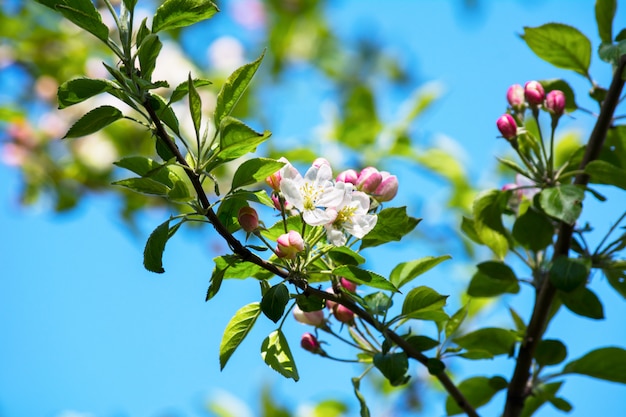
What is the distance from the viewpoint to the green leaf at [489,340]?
1.10 metres

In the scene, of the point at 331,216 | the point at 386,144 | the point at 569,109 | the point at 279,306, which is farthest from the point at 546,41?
the point at 386,144

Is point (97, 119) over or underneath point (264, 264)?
over

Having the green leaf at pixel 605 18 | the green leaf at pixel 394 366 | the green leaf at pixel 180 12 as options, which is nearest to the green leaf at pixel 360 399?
the green leaf at pixel 394 366

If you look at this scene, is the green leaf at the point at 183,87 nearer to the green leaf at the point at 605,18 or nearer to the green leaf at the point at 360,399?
the green leaf at the point at 360,399

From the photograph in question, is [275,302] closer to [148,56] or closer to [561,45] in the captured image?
[148,56]

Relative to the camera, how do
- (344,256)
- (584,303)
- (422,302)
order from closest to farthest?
(344,256)
(422,302)
(584,303)

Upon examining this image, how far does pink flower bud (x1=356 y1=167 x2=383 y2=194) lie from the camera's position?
3.20 feet

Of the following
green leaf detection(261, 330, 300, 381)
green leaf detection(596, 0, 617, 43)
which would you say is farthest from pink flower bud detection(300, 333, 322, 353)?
green leaf detection(596, 0, 617, 43)

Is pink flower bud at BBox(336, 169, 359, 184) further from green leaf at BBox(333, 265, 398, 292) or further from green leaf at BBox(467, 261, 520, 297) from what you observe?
green leaf at BBox(467, 261, 520, 297)

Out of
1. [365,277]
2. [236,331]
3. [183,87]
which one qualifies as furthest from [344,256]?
[183,87]

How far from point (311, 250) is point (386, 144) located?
5.30 ft

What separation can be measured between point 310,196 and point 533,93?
0.40 meters

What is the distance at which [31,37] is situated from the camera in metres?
2.96

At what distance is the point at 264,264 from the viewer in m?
0.83
